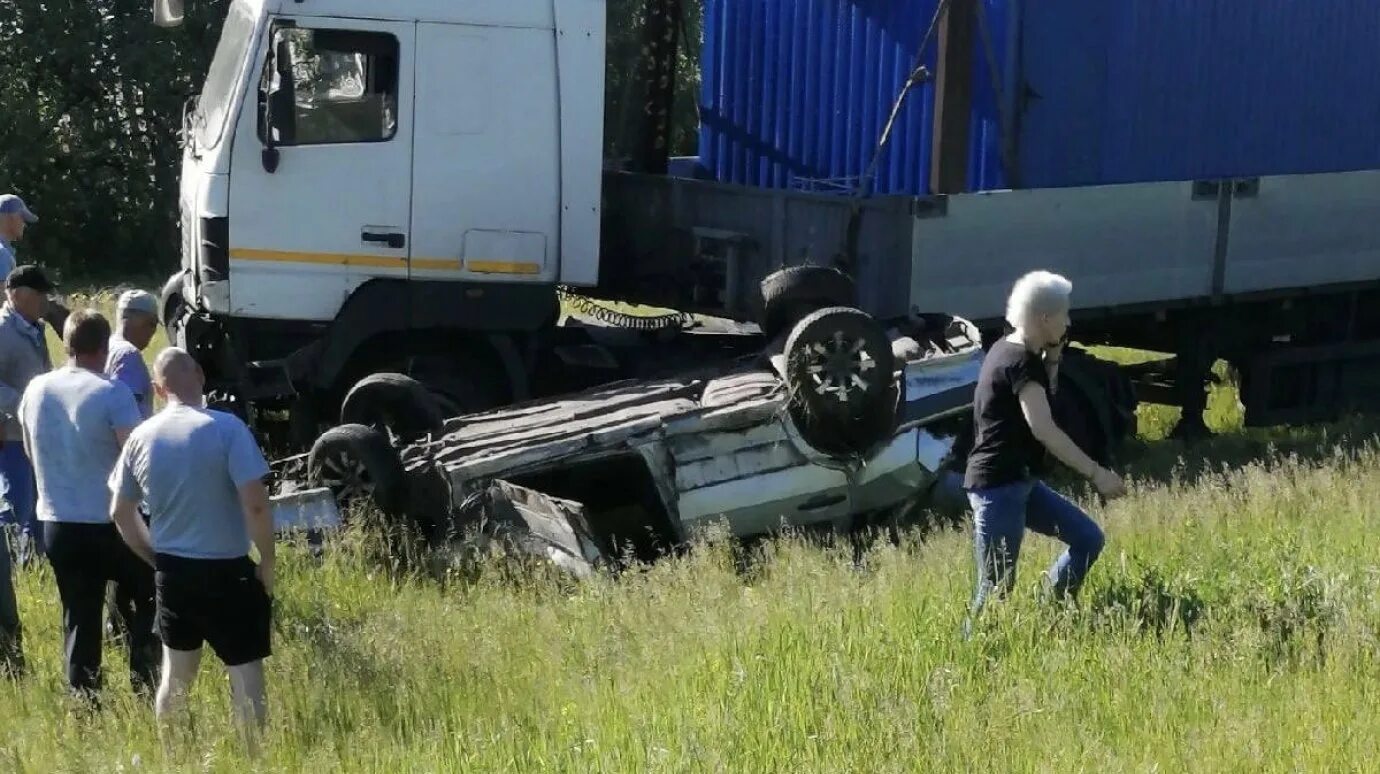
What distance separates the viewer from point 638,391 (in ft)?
27.0

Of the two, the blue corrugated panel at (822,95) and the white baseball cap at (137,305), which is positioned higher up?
the blue corrugated panel at (822,95)

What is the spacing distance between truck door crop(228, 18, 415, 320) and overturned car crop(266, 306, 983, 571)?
1.07 metres

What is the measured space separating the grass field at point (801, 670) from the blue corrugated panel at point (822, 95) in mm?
3289

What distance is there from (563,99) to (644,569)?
2993 millimetres

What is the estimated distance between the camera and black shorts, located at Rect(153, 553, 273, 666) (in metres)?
5.01

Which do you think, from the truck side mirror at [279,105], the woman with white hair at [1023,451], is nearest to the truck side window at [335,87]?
the truck side mirror at [279,105]

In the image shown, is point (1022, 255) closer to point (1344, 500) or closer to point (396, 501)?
point (1344, 500)

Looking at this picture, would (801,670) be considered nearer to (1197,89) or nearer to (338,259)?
(338,259)

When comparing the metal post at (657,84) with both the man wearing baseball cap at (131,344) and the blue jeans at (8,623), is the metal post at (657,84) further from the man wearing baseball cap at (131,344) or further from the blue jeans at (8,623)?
the blue jeans at (8,623)

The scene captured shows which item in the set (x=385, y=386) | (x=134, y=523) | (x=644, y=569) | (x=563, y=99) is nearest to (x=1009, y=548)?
(x=644, y=569)

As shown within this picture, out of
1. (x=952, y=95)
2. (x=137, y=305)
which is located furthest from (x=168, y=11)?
(x=952, y=95)

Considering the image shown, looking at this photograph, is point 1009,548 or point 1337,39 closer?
point 1009,548

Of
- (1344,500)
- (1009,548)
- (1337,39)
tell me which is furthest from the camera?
(1337,39)

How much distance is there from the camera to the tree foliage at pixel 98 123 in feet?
87.2
